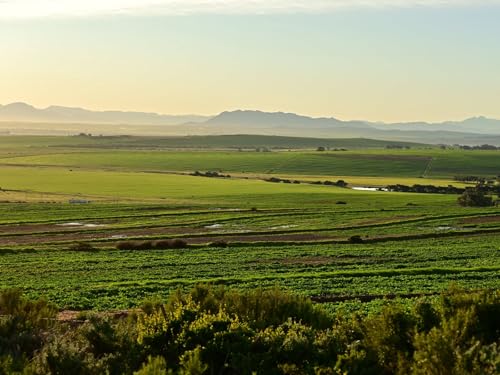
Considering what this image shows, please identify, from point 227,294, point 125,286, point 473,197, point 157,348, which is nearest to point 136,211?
point 473,197

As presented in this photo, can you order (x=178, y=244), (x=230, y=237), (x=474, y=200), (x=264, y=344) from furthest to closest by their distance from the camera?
(x=474, y=200)
(x=230, y=237)
(x=178, y=244)
(x=264, y=344)

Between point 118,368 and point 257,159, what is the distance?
15447cm

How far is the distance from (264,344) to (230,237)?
41.5 metres

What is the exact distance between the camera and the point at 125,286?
1240 inches

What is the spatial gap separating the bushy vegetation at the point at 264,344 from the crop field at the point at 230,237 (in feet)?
20.3

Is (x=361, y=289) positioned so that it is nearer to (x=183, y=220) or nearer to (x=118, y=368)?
(x=118, y=368)

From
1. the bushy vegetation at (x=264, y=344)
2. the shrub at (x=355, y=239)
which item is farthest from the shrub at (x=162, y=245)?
the bushy vegetation at (x=264, y=344)

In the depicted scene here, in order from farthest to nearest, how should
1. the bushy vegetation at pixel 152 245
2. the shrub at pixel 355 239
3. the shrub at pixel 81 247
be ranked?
1. the shrub at pixel 355 239
2. the bushy vegetation at pixel 152 245
3. the shrub at pixel 81 247

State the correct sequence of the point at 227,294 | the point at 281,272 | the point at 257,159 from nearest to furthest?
the point at 227,294, the point at 281,272, the point at 257,159

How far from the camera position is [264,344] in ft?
47.8

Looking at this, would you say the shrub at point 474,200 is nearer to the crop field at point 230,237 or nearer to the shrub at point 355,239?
the crop field at point 230,237

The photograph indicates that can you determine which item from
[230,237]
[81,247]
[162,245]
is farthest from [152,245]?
[230,237]

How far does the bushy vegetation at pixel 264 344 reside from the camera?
1290 cm

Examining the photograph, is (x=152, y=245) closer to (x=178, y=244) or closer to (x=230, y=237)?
(x=178, y=244)
